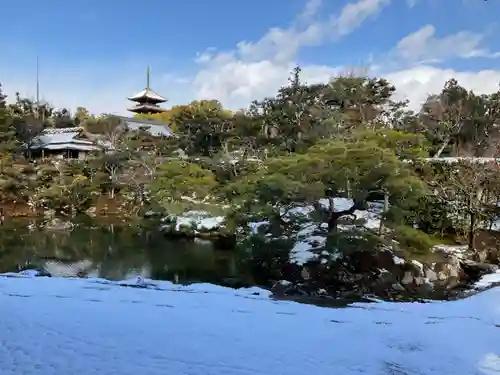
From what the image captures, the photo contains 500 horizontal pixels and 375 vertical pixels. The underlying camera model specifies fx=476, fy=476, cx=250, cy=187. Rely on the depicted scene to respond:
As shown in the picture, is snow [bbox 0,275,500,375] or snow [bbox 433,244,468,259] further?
snow [bbox 433,244,468,259]

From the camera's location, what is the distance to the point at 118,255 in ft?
34.2

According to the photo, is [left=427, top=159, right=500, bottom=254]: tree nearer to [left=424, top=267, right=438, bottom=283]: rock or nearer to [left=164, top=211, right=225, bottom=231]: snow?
[left=424, top=267, right=438, bottom=283]: rock

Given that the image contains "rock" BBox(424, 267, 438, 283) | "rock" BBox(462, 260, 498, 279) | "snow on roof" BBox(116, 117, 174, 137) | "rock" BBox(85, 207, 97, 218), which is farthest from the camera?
"snow on roof" BBox(116, 117, 174, 137)

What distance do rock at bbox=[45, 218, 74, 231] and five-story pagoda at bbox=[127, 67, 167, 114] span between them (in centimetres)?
2206

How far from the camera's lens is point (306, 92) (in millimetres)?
15883

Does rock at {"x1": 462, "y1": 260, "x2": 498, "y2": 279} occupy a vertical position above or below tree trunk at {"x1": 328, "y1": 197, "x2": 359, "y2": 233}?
below

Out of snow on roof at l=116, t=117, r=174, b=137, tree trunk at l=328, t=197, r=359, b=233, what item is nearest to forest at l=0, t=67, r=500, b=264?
tree trunk at l=328, t=197, r=359, b=233

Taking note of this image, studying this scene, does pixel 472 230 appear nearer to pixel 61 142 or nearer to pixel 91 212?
pixel 91 212

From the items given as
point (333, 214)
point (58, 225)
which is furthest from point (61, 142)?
point (333, 214)

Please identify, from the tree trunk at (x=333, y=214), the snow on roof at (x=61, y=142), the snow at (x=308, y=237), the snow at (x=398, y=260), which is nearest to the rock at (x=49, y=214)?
the snow on roof at (x=61, y=142)

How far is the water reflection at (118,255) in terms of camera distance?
8430 mm

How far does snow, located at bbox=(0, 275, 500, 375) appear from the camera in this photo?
11.4ft

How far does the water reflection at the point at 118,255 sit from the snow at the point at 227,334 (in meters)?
2.38

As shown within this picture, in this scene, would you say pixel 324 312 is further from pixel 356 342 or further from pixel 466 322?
pixel 466 322
